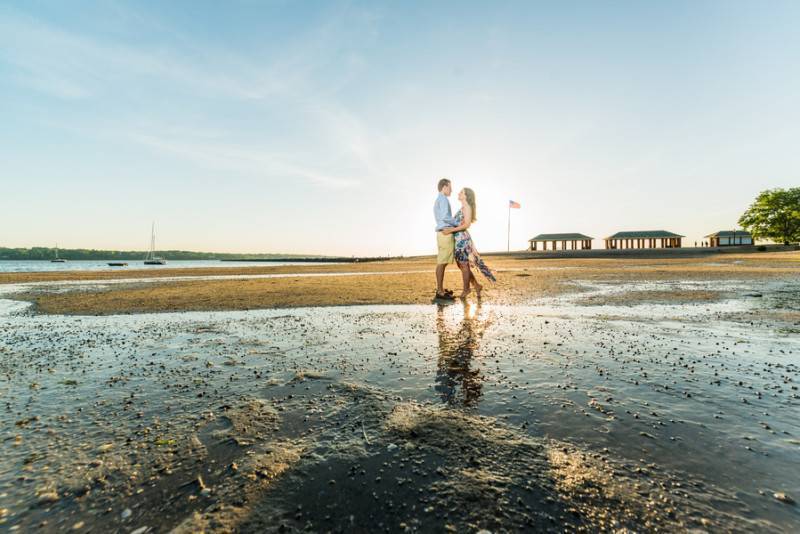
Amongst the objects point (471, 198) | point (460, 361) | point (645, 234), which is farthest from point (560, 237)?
point (460, 361)

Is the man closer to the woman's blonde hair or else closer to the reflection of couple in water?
the woman's blonde hair

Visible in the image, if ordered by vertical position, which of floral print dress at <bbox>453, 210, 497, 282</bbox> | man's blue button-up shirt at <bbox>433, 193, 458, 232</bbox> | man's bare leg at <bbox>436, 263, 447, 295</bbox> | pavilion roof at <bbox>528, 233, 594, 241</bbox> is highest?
pavilion roof at <bbox>528, 233, 594, 241</bbox>

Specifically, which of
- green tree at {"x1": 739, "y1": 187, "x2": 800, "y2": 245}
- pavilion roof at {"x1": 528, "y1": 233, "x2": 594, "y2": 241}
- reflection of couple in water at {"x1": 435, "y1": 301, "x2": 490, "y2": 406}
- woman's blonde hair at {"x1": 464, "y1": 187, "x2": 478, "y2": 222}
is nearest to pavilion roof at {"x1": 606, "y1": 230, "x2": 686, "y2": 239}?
pavilion roof at {"x1": 528, "y1": 233, "x2": 594, "y2": 241}

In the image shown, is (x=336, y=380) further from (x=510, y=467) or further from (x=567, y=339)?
(x=567, y=339)

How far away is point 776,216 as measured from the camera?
76000 millimetres

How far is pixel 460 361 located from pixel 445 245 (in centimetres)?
681

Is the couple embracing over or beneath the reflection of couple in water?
over

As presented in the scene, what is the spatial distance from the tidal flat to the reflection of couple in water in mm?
35

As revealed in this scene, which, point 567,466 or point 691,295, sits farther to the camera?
point 691,295

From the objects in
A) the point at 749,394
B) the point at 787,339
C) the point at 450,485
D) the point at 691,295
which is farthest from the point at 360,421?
the point at 691,295

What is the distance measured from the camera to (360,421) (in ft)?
10.0

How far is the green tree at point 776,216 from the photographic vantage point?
73625mm

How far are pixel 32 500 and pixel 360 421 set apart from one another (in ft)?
6.67

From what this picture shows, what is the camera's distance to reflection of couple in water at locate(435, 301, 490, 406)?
3.61 m
